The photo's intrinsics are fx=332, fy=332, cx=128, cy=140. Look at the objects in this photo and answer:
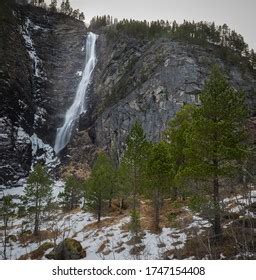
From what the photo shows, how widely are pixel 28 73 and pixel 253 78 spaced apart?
4226cm

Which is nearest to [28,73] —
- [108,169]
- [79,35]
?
[79,35]

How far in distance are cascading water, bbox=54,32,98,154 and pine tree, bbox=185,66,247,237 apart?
47142 mm

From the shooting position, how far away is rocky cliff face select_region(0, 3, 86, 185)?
2176 inches

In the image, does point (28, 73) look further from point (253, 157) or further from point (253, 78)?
point (253, 157)

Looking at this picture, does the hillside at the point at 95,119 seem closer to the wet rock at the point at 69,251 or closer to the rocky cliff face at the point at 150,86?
the wet rock at the point at 69,251

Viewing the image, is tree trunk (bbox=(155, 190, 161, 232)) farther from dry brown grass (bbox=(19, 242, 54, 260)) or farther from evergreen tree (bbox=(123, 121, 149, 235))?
dry brown grass (bbox=(19, 242, 54, 260))

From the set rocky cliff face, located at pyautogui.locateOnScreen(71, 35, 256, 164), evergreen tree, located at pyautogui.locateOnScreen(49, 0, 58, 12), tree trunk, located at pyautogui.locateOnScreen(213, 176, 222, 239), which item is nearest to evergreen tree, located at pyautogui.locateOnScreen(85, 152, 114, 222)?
tree trunk, located at pyautogui.locateOnScreen(213, 176, 222, 239)

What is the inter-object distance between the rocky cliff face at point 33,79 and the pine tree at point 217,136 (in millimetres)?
42074

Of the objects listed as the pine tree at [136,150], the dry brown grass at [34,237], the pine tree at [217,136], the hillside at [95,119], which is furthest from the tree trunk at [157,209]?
the dry brown grass at [34,237]

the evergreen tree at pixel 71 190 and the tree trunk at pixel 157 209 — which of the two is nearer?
the tree trunk at pixel 157 209

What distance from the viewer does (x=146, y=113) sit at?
49.6 meters

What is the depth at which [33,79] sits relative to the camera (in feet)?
225

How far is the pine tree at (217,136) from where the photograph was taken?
13320 mm

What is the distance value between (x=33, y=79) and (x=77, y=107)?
40.2 feet
